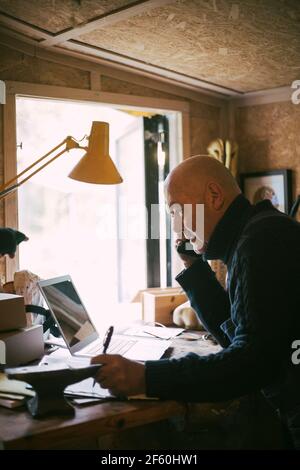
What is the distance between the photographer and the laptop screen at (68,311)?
1896 mm

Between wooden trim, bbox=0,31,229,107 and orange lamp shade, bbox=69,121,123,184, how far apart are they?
2.08 ft

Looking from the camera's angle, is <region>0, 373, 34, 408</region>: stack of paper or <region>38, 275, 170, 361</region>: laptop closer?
<region>0, 373, 34, 408</region>: stack of paper

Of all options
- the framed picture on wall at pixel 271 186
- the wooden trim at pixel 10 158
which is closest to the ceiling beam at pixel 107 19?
the wooden trim at pixel 10 158

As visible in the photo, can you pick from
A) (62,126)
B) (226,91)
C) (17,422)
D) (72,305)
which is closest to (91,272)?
(62,126)

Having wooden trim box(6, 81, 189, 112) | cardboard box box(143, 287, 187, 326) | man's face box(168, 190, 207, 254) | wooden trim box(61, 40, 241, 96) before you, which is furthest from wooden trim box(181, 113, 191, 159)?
man's face box(168, 190, 207, 254)

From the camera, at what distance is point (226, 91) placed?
3.01 meters

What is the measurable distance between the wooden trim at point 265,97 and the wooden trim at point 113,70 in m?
0.10

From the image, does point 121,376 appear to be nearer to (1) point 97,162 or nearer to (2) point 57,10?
(1) point 97,162

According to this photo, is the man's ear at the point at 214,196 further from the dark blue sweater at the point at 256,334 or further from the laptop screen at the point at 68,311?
the laptop screen at the point at 68,311

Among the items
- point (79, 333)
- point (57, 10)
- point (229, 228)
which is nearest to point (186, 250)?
point (229, 228)

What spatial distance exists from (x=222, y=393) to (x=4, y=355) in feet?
2.57

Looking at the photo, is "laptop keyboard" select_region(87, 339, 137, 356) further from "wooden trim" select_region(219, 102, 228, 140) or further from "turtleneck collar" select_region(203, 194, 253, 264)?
"wooden trim" select_region(219, 102, 228, 140)

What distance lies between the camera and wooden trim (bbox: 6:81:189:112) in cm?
239

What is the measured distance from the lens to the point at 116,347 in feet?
6.48
